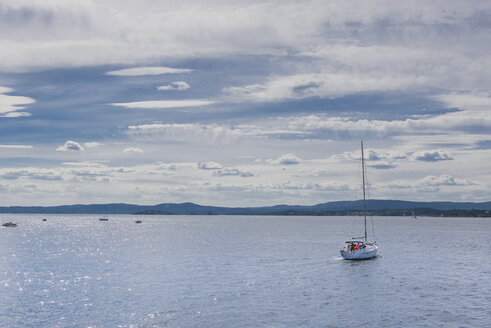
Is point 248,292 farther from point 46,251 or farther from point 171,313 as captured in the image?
point 46,251

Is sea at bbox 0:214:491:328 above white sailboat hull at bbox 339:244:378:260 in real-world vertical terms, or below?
below

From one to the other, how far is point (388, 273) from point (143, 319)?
166 ft

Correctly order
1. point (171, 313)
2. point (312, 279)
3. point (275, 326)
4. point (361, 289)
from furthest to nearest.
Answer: point (312, 279), point (361, 289), point (171, 313), point (275, 326)

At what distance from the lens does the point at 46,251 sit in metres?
128

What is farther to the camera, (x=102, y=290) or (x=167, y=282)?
(x=167, y=282)

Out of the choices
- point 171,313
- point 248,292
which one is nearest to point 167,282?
point 248,292

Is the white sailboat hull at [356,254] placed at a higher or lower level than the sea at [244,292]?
higher

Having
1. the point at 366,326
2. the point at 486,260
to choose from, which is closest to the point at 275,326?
the point at 366,326

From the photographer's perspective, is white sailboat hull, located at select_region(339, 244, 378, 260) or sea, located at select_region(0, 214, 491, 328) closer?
sea, located at select_region(0, 214, 491, 328)

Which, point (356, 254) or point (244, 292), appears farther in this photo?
point (356, 254)

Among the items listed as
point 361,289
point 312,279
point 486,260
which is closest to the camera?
point 361,289

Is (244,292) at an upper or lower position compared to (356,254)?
lower

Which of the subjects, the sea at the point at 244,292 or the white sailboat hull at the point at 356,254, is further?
the white sailboat hull at the point at 356,254

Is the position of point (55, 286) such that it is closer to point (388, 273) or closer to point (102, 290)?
point (102, 290)
